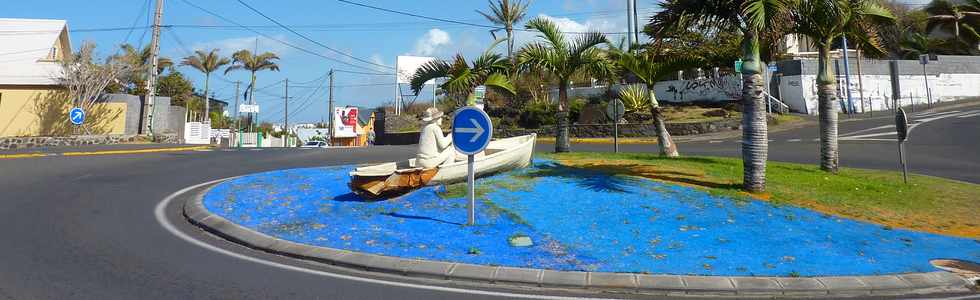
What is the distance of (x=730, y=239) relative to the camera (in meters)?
7.50

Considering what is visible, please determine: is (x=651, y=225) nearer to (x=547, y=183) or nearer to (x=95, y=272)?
(x=547, y=183)

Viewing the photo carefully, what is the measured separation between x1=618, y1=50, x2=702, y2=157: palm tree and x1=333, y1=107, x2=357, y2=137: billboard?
41451 millimetres

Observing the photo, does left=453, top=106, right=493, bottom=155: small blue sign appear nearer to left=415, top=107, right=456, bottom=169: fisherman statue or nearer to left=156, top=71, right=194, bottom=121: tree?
left=415, top=107, right=456, bottom=169: fisherman statue

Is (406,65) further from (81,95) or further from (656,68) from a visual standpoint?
(656,68)

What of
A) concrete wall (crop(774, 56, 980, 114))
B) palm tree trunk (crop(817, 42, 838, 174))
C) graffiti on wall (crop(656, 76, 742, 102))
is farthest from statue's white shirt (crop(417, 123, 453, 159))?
concrete wall (crop(774, 56, 980, 114))

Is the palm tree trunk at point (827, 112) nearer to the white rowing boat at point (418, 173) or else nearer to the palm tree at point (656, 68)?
the palm tree at point (656, 68)

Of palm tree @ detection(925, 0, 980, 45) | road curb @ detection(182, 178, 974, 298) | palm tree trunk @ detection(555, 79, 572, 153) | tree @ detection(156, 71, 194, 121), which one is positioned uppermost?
palm tree @ detection(925, 0, 980, 45)

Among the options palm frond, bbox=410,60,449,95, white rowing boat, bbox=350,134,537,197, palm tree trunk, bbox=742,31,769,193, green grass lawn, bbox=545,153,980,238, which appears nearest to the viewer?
green grass lawn, bbox=545,153,980,238

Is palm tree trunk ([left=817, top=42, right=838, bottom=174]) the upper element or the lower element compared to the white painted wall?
lower

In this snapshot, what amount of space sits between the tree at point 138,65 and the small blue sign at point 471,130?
27296mm

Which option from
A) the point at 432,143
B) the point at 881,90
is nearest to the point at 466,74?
the point at 432,143

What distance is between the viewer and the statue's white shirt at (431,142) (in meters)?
10.3

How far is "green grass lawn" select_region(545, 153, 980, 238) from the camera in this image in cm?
920

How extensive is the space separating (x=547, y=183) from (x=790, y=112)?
99.1ft
